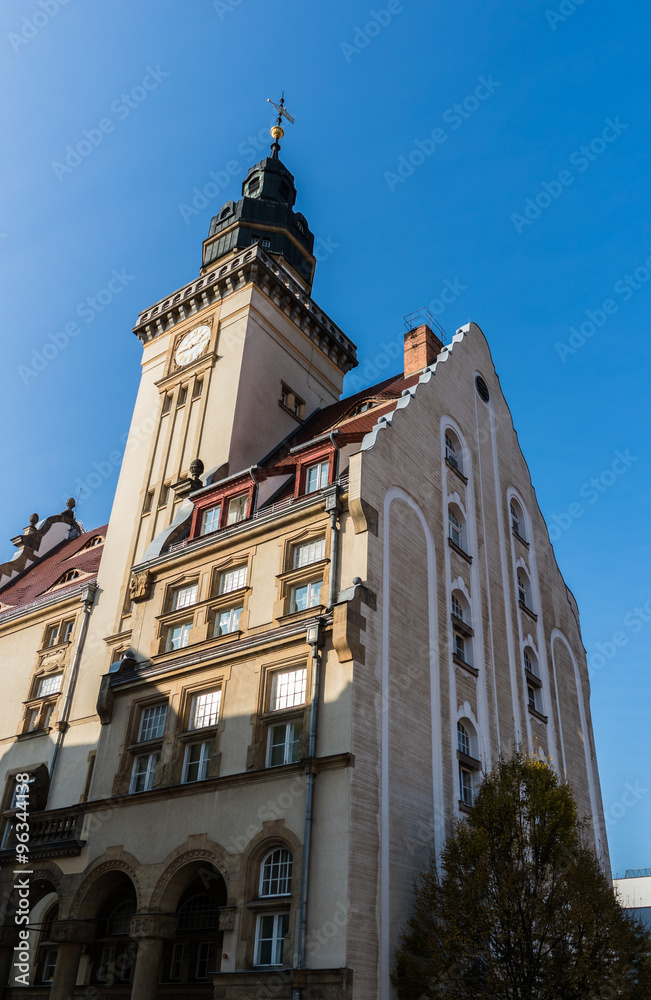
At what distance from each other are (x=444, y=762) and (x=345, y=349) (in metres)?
30.7

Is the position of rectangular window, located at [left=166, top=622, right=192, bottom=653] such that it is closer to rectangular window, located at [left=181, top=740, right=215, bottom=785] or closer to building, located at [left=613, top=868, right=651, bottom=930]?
rectangular window, located at [left=181, top=740, right=215, bottom=785]

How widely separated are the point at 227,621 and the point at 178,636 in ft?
8.76

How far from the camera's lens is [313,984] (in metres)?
22.5

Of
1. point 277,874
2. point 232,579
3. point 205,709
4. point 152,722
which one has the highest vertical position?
point 232,579

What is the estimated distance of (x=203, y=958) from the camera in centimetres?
2814

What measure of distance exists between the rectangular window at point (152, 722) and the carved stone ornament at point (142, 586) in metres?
5.07

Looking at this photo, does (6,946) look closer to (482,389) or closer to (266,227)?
(482,389)

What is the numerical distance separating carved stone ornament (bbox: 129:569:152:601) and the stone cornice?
1982cm

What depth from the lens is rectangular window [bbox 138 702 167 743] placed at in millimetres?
31547

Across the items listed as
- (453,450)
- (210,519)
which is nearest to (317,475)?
(210,519)

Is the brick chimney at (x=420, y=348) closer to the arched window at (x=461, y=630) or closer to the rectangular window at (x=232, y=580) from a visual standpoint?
the arched window at (x=461, y=630)

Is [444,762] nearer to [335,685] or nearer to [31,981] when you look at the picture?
[335,685]

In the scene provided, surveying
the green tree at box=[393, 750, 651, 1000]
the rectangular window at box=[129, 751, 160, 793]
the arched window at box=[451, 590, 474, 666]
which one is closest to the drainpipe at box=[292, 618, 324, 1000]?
the green tree at box=[393, 750, 651, 1000]

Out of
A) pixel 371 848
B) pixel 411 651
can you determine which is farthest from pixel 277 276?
pixel 371 848
